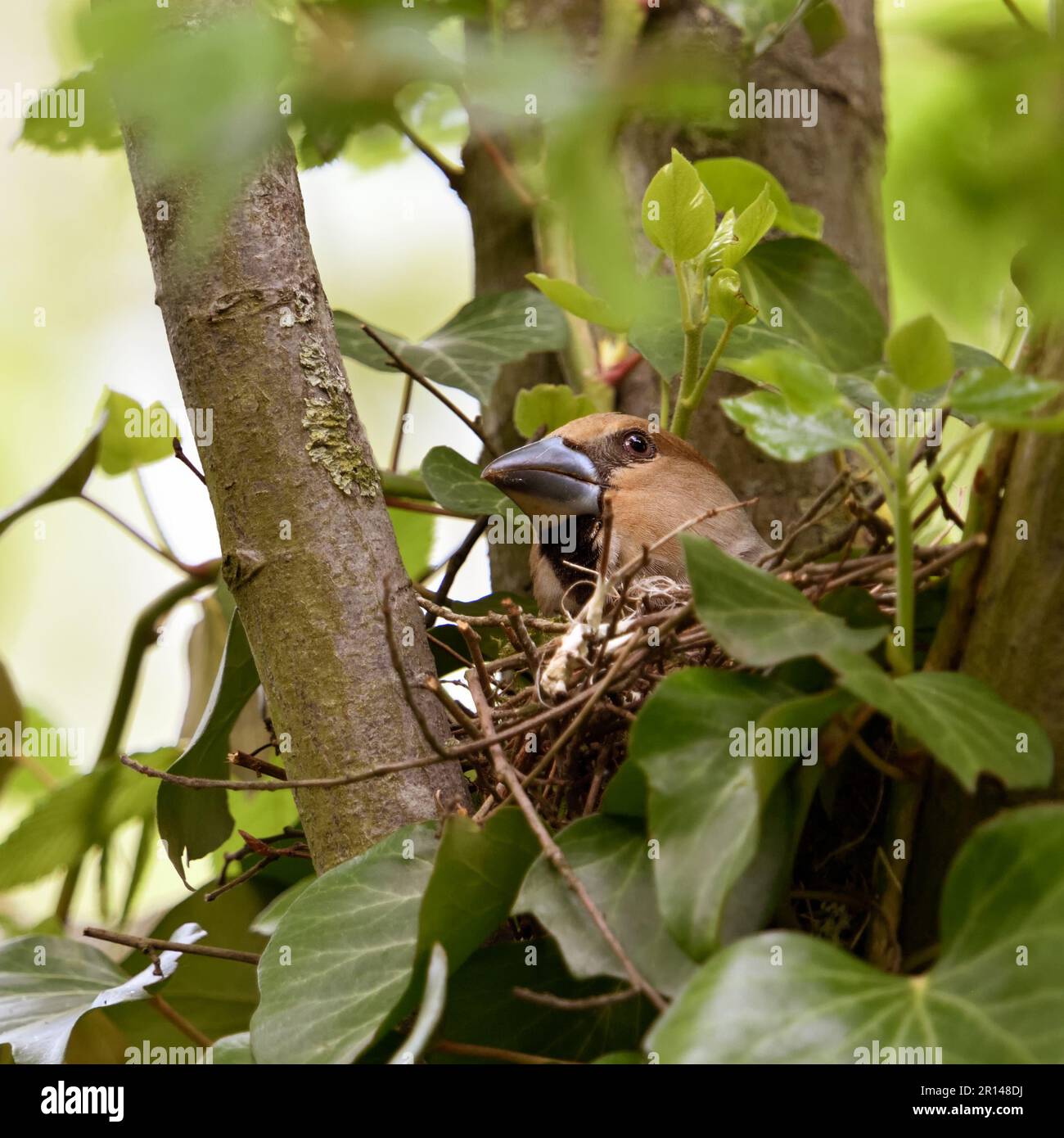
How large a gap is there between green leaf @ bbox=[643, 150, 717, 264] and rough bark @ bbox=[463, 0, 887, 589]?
A: 0.85 m

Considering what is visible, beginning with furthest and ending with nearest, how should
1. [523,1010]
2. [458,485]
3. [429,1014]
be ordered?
[458,485] → [523,1010] → [429,1014]

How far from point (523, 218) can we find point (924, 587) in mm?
1780

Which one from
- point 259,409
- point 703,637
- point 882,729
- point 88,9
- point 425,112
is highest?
point 425,112

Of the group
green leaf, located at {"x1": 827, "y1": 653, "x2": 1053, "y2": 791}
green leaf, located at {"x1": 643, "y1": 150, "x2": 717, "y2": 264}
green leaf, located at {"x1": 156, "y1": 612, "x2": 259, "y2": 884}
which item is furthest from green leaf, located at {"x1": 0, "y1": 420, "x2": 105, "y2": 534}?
green leaf, located at {"x1": 827, "y1": 653, "x2": 1053, "y2": 791}

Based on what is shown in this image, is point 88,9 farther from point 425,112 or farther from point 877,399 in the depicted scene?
point 425,112

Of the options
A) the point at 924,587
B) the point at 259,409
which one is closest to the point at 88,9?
the point at 259,409

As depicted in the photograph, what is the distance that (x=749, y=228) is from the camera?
1.93m

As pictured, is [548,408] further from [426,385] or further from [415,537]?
[415,537]

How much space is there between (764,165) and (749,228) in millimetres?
1015

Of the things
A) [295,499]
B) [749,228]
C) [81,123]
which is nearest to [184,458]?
[295,499]

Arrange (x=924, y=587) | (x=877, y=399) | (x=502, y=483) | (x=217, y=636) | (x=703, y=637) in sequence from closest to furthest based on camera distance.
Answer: (x=924, y=587)
(x=703, y=637)
(x=877, y=399)
(x=502, y=483)
(x=217, y=636)

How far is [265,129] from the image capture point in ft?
3.83

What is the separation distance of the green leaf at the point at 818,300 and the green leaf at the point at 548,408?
422 mm

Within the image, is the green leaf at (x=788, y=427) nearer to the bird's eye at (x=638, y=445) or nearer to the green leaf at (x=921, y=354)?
the green leaf at (x=921, y=354)
